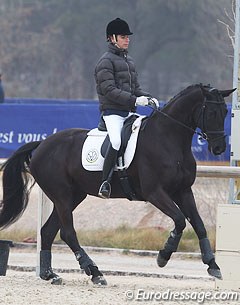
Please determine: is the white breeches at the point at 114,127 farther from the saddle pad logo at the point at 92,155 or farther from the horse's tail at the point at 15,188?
the horse's tail at the point at 15,188

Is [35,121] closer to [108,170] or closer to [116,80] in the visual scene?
[116,80]

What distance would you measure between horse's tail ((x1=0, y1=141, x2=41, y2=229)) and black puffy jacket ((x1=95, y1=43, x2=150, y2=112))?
124 centimetres

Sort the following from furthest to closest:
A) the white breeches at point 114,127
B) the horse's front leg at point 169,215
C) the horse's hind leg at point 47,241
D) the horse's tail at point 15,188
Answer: the horse's tail at point 15,188
the horse's hind leg at point 47,241
the white breeches at point 114,127
the horse's front leg at point 169,215

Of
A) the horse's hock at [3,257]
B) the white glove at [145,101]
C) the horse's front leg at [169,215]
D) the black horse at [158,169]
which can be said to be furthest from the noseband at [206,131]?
the horse's hock at [3,257]

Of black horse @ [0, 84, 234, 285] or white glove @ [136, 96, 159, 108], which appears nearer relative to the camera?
black horse @ [0, 84, 234, 285]

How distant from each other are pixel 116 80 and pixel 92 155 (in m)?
0.82

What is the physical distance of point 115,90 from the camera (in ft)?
35.1

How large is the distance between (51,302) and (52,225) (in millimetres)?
2284

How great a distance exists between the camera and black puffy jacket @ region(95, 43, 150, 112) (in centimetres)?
1071

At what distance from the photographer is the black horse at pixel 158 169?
33.8 ft

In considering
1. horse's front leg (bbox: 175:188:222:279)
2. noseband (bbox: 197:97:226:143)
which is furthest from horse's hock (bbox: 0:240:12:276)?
noseband (bbox: 197:97:226:143)

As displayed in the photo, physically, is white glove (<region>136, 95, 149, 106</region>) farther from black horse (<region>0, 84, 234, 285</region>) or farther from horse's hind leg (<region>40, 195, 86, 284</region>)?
horse's hind leg (<region>40, 195, 86, 284</region>)

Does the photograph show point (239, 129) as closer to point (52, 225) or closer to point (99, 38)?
point (52, 225)

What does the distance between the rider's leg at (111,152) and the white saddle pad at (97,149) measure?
13 centimetres
